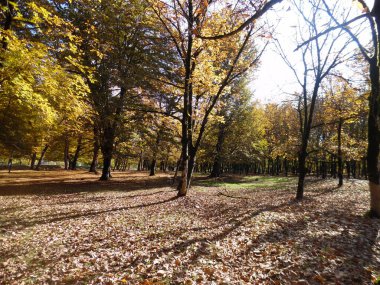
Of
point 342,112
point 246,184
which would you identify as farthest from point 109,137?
point 342,112

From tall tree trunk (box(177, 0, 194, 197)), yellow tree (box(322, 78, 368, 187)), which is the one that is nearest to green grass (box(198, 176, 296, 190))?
yellow tree (box(322, 78, 368, 187))

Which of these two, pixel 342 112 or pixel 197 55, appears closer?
pixel 197 55

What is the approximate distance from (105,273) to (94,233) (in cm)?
281

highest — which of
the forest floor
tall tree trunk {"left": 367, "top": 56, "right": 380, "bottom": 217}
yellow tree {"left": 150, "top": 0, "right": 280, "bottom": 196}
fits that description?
yellow tree {"left": 150, "top": 0, "right": 280, "bottom": 196}

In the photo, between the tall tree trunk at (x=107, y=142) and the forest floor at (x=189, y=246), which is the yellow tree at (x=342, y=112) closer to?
the forest floor at (x=189, y=246)

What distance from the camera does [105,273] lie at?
5.18m

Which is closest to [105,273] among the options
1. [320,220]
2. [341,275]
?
[341,275]

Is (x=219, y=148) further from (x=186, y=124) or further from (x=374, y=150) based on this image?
(x=374, y=150)

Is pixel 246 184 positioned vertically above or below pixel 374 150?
Answer: below

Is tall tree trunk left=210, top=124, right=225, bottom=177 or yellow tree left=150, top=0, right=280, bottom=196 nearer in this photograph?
yellow tree left=150, top=0, right=280, bottom=196

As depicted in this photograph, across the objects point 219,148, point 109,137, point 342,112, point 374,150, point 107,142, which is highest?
point 342,112

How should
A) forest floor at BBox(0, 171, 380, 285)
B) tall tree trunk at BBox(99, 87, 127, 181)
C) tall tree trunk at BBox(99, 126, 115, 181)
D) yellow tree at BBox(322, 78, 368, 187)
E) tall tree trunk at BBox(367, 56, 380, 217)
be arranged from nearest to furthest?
forest floor at BBox(0, 171, 380, 285) → tall tree trunk at BBox(367, 56, 380, 217) → yellow tree at BBox(322, 78, 368, 187) → tall tree trunk at BBox(99, 87, 127, 181) → tall tree trunk at BBox(99, 126, 115, 181)

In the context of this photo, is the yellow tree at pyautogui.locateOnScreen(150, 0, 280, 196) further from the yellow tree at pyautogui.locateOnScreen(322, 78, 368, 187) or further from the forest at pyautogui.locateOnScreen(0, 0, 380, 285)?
the yellow tree at pyautogui.locateOnScreen(322, 78, 368, 187)

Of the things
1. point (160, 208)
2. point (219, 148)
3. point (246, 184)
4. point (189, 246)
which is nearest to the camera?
point (189, 246)
